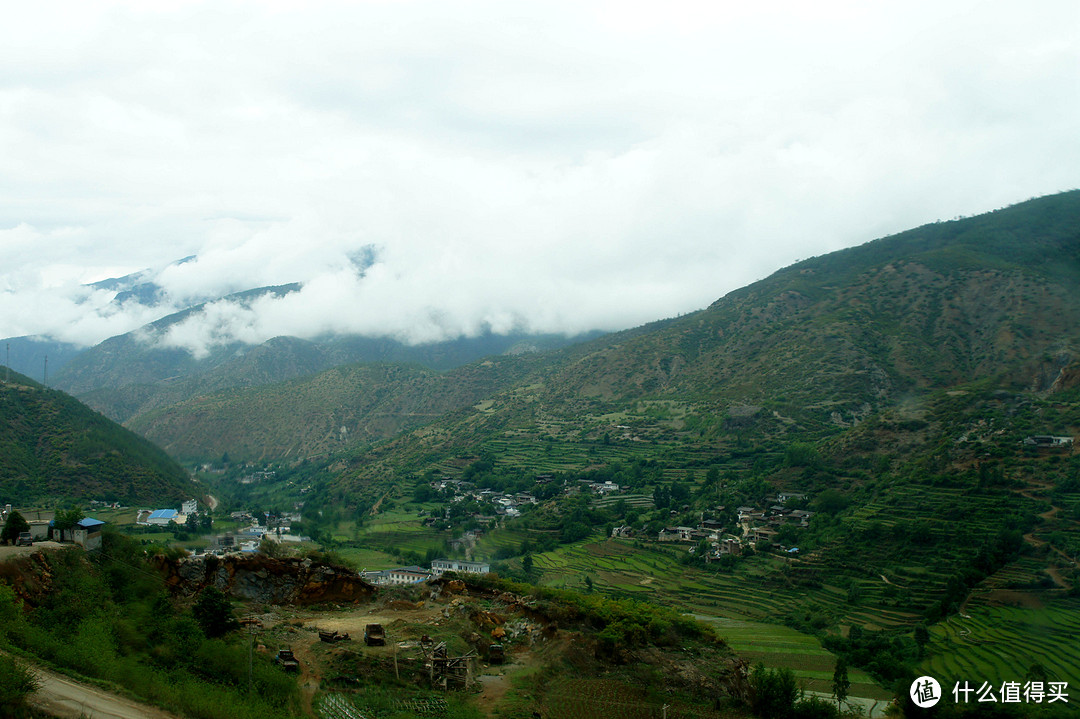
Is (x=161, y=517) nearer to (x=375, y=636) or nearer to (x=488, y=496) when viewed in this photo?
(x=488, y=496)

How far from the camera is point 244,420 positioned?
4193 inches

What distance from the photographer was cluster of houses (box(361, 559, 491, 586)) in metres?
38.8

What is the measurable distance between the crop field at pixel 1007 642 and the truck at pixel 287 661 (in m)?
20.3

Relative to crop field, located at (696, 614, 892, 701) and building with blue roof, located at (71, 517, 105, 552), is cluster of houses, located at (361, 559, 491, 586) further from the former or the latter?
building with blue roof, located at (71, 517, 105, 552)

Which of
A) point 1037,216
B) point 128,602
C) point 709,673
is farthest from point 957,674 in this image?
point 1037,216

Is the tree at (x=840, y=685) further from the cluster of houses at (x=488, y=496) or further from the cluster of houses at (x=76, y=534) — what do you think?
the cluster of houses at (x=488, y=496)

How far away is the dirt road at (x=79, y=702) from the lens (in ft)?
40.6

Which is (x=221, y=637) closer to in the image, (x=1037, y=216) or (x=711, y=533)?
(x=711, y=533)

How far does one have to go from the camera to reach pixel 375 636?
21.4m

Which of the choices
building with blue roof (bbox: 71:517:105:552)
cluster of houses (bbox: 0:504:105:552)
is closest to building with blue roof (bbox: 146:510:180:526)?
cluster of houses (bbox: 0:504:105:552)

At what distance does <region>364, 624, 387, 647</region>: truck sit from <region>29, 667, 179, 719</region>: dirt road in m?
7.64

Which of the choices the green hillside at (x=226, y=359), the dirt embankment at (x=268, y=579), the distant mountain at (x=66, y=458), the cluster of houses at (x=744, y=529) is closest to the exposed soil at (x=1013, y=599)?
the cluster of houses at (x=744, y=529)

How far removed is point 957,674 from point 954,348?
49.6 m

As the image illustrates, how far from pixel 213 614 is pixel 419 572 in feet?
70.8
